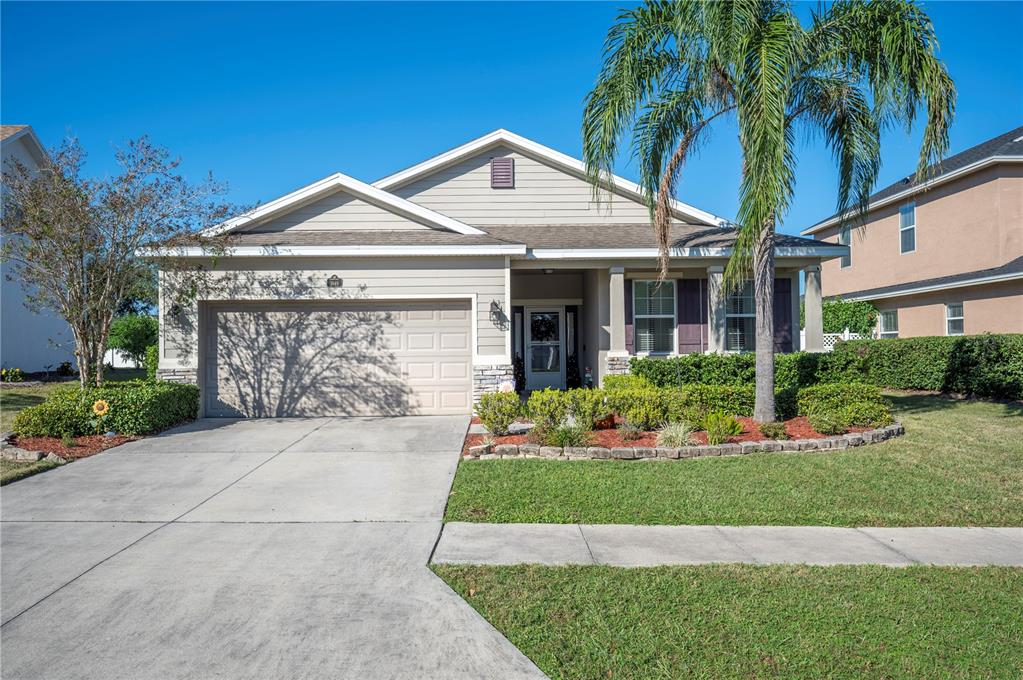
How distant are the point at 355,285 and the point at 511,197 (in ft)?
16.1

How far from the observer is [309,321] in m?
11.4

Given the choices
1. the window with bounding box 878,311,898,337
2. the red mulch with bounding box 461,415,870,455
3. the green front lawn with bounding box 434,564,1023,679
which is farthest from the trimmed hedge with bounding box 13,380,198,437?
the window with bounding box 878,311,898,337

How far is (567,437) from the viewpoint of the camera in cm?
802

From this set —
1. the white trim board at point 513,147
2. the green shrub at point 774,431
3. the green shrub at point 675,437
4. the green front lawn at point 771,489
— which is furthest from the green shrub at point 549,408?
the white trim board at point 513,147

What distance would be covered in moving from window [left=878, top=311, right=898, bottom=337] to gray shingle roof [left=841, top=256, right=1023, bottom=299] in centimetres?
88

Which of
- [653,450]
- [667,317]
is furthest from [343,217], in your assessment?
[653,450]

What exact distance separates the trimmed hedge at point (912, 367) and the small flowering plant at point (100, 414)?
29.3ft

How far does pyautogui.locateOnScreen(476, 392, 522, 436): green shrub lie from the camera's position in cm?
887

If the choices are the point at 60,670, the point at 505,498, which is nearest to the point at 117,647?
the point at 60,670

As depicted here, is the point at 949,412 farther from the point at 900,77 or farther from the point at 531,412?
the point at 531,412

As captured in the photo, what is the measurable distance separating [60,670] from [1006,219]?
2140 centimetres

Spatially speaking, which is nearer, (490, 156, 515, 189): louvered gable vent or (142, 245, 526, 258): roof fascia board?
(142, 245, 526, 258): roof fascia board

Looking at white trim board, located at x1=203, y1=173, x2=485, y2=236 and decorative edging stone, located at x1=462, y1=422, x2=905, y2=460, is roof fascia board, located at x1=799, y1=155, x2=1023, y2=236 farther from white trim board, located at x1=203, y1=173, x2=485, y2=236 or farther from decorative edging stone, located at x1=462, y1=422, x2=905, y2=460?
white trim board, located at x1=203, y1=173, x2=485, y2=236

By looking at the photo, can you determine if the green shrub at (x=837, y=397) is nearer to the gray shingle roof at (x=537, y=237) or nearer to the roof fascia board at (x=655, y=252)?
the roof fascia board at (x=655, y=252)
